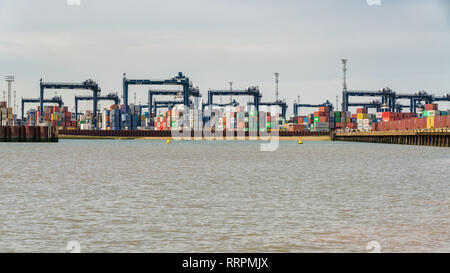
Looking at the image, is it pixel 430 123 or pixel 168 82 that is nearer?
pixel 430 123

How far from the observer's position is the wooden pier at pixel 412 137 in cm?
9191

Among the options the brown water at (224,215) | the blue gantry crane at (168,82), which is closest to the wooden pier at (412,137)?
the blue gantry crane at (168,82)

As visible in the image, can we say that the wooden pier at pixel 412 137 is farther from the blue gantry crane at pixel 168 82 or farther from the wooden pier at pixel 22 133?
the wooden pier at pixel 22 133

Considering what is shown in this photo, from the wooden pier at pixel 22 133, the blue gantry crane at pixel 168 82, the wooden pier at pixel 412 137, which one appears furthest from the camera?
the blue gantry crane at pixel 168 82

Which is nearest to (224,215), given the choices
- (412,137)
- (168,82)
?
(412,137)

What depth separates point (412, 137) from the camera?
112m

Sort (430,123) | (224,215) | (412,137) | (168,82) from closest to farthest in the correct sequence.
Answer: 1. (224,215)
2. (430,123)
3. (412,137)
4. (168,82)

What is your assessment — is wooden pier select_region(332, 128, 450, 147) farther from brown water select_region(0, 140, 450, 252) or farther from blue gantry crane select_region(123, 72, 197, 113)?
brown water select_region(0, 140, 450, 252)

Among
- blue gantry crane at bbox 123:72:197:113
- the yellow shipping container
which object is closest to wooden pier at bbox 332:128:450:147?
the yellow shipping container

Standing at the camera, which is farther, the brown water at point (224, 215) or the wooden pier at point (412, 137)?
the wooden pier at point (412, 137)

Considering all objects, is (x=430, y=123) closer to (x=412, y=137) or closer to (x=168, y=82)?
(x=412, y=137)

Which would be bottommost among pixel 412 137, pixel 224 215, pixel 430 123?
pixel 412 137

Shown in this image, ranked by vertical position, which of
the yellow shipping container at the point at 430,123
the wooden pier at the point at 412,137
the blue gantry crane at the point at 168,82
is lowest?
the wooden pier at the point at 412,137
